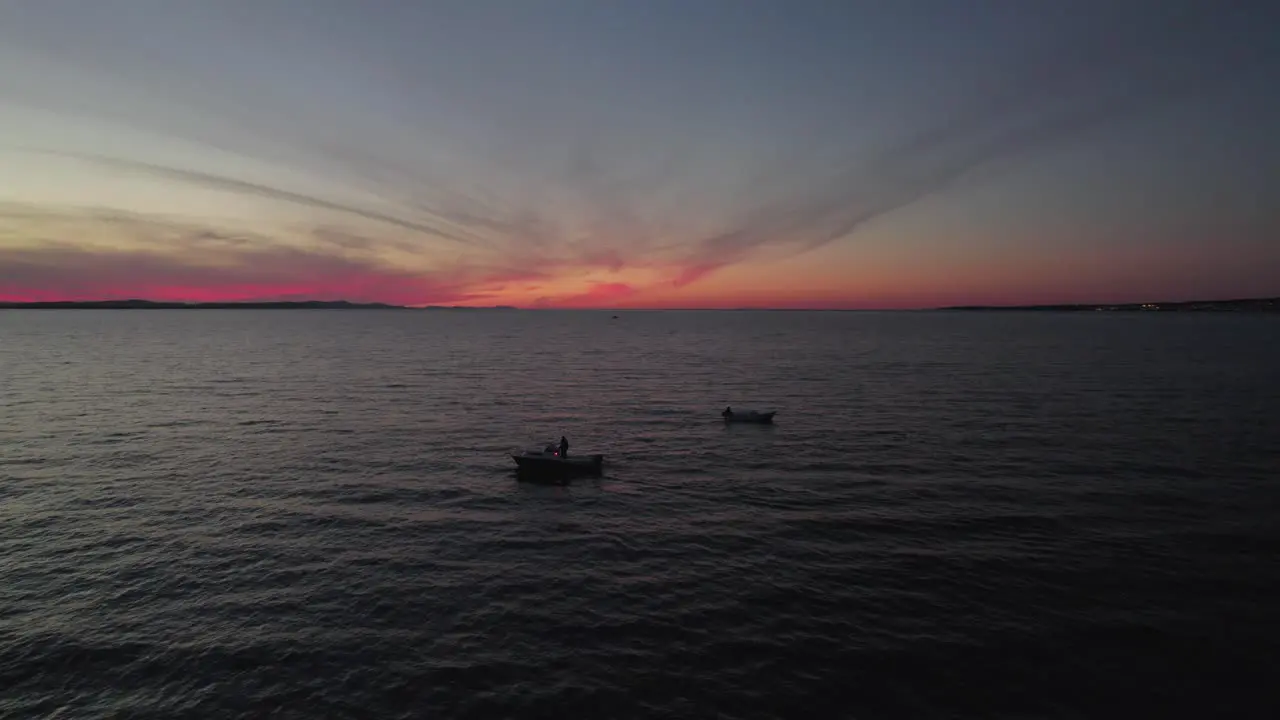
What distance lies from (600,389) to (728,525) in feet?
199

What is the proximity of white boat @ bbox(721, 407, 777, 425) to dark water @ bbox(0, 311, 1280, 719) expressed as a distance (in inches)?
64.3

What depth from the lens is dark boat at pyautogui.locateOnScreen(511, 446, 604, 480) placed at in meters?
46.4

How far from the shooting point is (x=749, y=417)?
6600 cm

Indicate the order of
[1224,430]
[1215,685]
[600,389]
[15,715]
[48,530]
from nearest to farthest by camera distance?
[15,715] → [1215,685] → [48,530] → [1224,430] → [600,389]

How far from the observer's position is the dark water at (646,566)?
21.7 meters

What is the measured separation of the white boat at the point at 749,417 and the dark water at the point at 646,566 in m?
1.63

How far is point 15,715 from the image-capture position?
790 inches

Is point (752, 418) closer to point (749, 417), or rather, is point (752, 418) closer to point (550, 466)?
point (749, 417)

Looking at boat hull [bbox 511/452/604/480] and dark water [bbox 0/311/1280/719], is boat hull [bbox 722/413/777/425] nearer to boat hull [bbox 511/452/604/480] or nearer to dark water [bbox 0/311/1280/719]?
dark water [bbox 0/311/1280/719]

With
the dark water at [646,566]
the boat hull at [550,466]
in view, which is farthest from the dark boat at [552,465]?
the dark water at [646,566]

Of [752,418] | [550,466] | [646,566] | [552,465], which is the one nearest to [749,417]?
[752,418]

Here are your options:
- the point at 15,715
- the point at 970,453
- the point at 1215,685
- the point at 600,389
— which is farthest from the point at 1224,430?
the point at 15,715

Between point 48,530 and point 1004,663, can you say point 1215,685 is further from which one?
point 48,530

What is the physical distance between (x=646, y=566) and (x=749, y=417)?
120 feet
